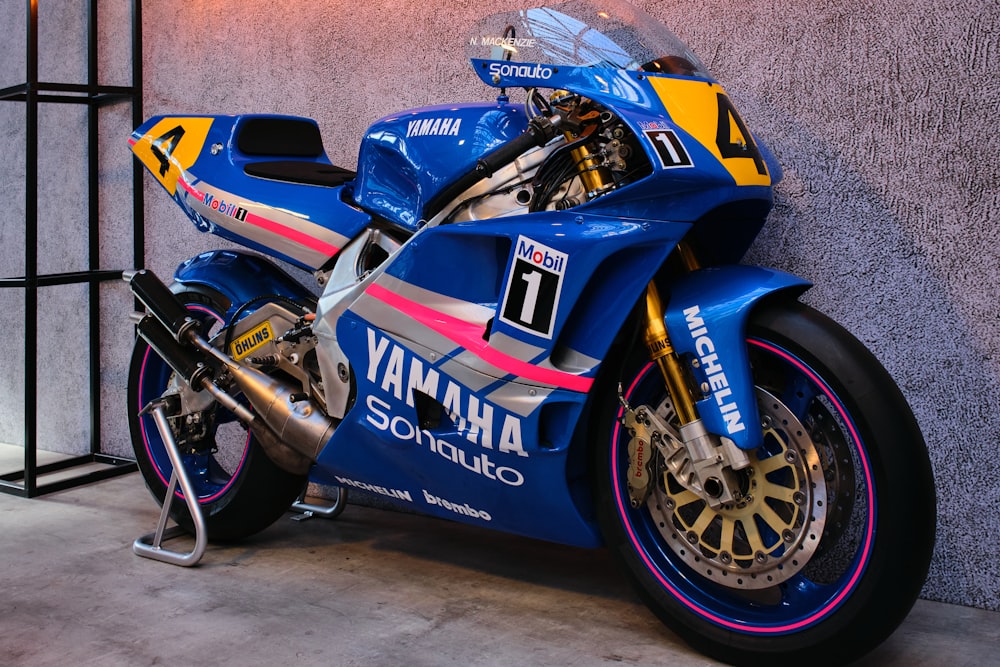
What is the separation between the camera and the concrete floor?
6.44 feet

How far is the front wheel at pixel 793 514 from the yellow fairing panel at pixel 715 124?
0.25 metres

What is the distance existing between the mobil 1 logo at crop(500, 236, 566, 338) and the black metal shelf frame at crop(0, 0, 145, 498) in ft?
→ 5.71

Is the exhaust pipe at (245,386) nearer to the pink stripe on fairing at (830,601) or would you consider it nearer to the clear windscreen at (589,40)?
the pink stripe on fairing at (830,601)

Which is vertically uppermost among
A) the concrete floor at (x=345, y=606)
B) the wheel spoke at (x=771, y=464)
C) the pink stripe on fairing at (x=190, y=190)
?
the pink stripe on fairing at (x=190, y=190)

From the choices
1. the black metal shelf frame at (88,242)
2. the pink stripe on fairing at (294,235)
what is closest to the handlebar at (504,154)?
the pink stripe on fairing at (294,235)

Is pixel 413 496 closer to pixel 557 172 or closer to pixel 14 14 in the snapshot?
pixel 557 172

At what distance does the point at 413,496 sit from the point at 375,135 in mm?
770

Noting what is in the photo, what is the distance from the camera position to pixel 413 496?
2250 millimetres

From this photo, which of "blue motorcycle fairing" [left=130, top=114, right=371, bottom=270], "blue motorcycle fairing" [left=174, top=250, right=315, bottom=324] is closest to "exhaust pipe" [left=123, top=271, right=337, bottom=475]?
"blue motorcycle fairing" [left=174, top=250, right=315, bottom=324]

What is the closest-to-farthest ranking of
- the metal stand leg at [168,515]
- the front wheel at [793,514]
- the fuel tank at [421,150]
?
the front wheel at [793,514]
the fuel tank at [421,150]
the metal stand leg at [168,515]

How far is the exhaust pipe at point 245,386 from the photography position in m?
2.33

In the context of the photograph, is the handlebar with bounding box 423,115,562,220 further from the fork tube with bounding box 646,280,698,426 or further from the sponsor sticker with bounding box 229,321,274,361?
the sponsor sticker with bounding box 229,321,274,361

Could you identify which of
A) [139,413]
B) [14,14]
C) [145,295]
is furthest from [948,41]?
[14,14]

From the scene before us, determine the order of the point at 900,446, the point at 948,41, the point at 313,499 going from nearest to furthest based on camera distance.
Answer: the point at 900,446, the point at 948,41, the point at 313,499
